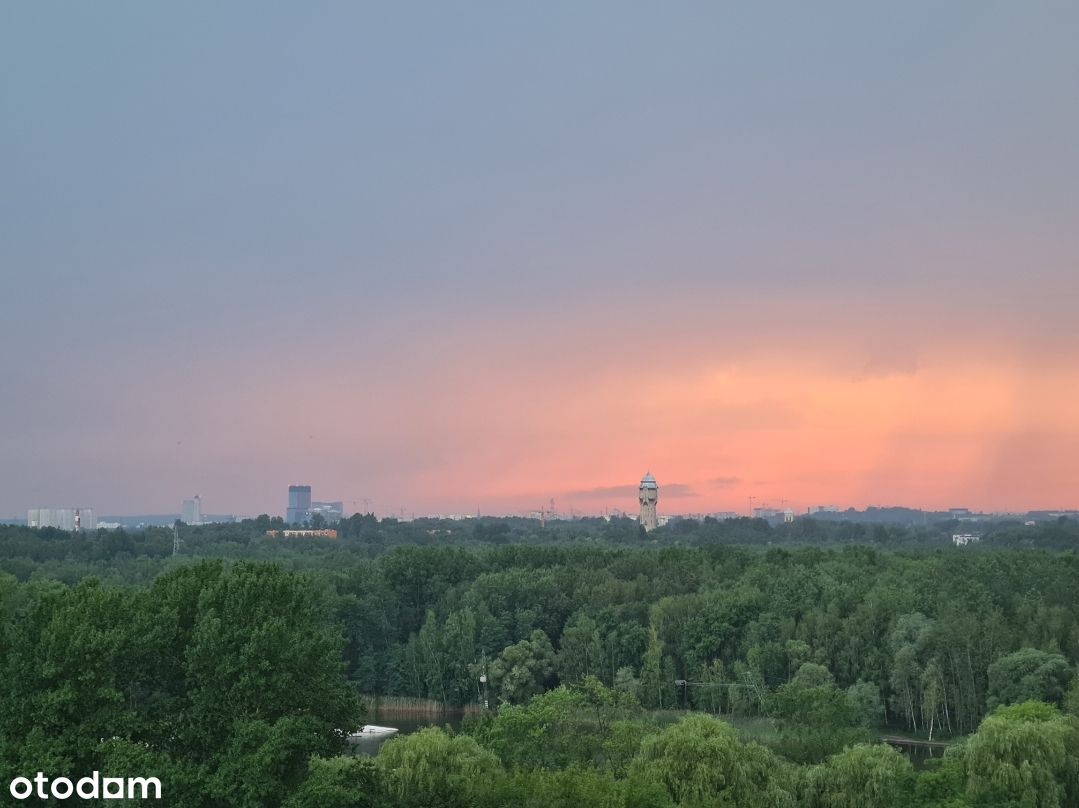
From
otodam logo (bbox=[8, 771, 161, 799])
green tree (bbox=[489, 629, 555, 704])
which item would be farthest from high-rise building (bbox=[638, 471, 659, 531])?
otodam logo (bbox=[8, 771, 161, 799])

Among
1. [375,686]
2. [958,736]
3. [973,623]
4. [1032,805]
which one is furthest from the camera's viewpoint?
[375,686]

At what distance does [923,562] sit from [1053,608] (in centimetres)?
1209

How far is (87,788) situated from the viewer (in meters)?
16.6

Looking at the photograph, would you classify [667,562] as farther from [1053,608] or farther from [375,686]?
[1053,608]

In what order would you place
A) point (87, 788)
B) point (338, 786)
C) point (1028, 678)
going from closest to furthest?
point (338, 786), point (87, 788), point (1028, 678)

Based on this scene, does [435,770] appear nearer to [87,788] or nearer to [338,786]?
[338,786]

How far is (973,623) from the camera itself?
43594 millimetres

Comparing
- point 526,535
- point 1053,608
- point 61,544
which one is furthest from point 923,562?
point 526,535

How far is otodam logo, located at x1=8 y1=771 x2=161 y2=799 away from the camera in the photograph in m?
16.1

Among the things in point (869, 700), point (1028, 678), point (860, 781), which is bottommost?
point (869, 700)

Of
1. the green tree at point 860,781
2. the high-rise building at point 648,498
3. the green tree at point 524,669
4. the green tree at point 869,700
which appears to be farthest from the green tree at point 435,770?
the high-rise building at point 648,498

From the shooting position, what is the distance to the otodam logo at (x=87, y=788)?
53.0 ft

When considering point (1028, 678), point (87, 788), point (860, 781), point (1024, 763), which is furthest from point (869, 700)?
point (87, 788)

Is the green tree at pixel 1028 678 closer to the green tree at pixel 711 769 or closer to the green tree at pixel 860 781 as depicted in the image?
the green tree at pixel 860 781
